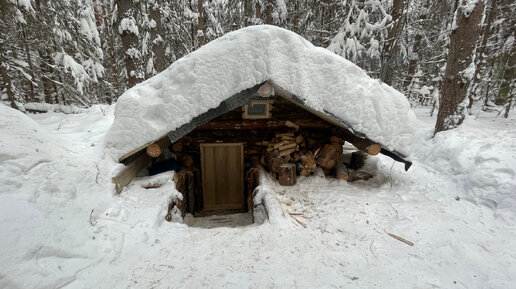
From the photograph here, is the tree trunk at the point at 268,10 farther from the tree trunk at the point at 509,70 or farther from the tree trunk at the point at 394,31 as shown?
the tree trunk at the point at 509,70

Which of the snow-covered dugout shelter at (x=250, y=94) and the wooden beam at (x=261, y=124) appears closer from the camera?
the snow-covered dugout shelter at (x=250, y=94)

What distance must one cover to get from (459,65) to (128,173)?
774cm

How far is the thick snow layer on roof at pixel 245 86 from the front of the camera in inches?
139

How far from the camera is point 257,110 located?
5.16 m

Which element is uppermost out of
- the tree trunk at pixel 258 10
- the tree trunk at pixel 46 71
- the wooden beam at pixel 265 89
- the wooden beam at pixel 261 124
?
the tree trunk at pixel 258 10

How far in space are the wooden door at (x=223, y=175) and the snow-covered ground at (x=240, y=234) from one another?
2181 mm

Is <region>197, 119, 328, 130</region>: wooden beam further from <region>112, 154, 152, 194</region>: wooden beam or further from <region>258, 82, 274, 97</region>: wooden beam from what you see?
<region>112, 154, 152, 194</region>: wooden beam

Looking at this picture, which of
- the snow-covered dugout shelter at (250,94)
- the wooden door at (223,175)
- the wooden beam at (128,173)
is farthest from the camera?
the wooden door at (223,175)

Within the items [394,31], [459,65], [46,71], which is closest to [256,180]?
[459,65]

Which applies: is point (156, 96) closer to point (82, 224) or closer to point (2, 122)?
point (2, 122)

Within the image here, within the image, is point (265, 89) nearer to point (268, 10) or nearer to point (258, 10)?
point (258, 10)

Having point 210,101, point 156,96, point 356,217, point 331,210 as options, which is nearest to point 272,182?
point 331,210

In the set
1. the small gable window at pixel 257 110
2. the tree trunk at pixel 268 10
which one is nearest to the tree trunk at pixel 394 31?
the tree trunk at pixel 268 10

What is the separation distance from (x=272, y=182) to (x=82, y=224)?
334cm
